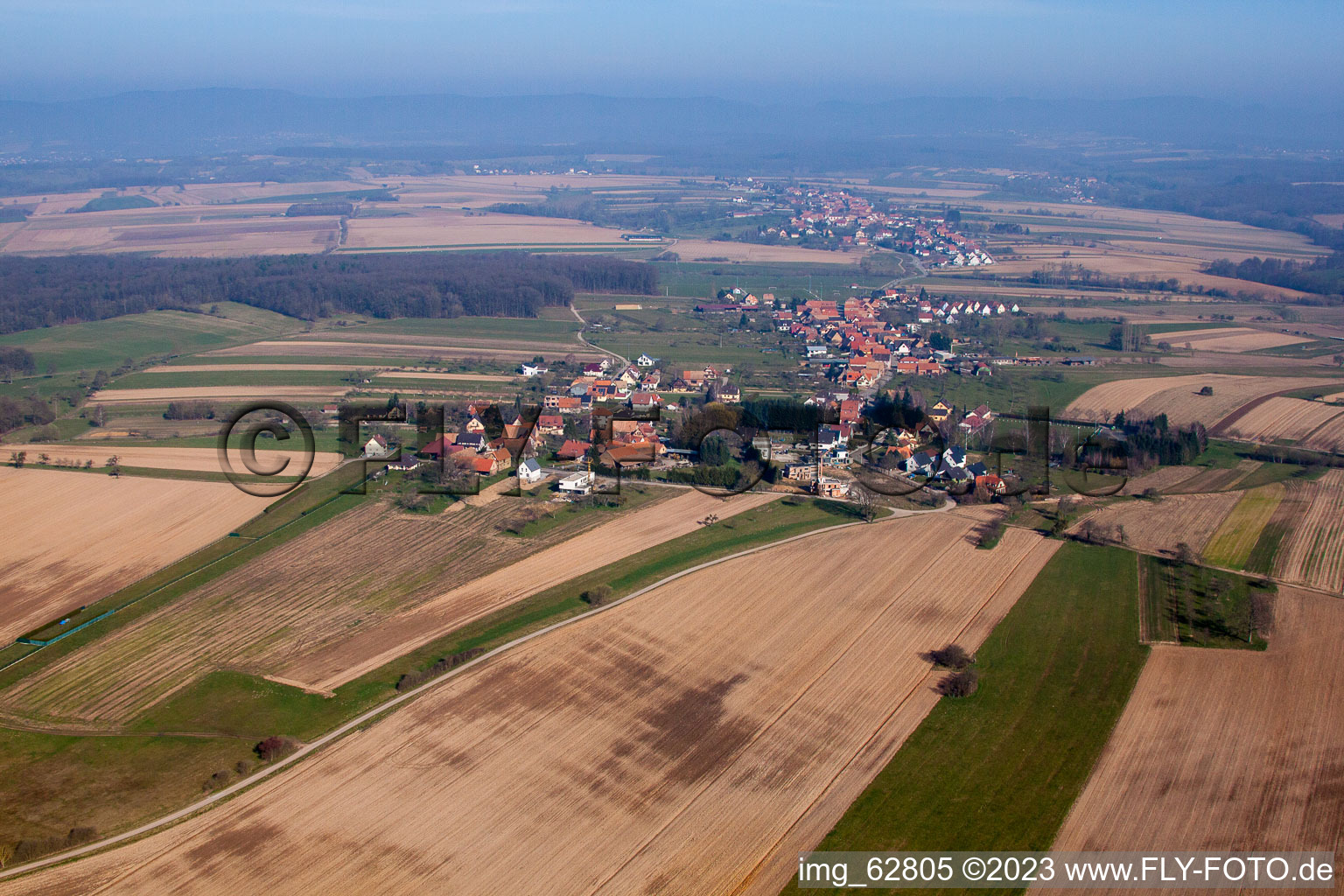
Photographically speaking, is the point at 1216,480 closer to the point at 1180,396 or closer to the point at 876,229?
the point at 1180,396

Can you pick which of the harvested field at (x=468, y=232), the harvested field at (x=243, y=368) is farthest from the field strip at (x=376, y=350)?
the harvested field at (x=468, y=232)

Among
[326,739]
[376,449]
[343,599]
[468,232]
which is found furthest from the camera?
[468,232]

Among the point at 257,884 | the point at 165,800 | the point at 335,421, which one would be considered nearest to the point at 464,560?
the point at 165,800

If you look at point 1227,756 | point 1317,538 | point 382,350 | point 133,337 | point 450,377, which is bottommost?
point 1227,756

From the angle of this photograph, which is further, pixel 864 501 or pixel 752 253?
pixel 752 253

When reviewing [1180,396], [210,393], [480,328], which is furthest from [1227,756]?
[480,328]

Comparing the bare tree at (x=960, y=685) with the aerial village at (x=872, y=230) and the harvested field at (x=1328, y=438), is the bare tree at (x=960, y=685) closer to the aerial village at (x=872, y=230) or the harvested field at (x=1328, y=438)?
the harvested field at (x=1328, y=438)
